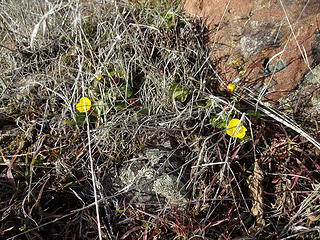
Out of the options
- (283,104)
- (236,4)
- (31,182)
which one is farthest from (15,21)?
(283,104)

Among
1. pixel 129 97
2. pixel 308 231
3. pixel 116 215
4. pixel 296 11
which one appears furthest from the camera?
pixel 129 97

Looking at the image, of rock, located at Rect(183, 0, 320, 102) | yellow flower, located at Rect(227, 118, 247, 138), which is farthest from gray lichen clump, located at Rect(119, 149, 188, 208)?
rock, located at Rect(183, 0, 320, 102)

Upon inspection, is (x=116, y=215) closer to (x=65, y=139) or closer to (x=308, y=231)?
(x=65, y=139)

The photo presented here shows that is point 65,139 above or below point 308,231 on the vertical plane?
below

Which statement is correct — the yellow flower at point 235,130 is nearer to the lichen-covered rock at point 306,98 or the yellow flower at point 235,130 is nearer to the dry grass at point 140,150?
the dry grass at point 140,150

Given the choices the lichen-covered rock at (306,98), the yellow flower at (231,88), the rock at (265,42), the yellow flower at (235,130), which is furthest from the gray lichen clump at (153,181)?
the lichen-covered rock at (306,98)
